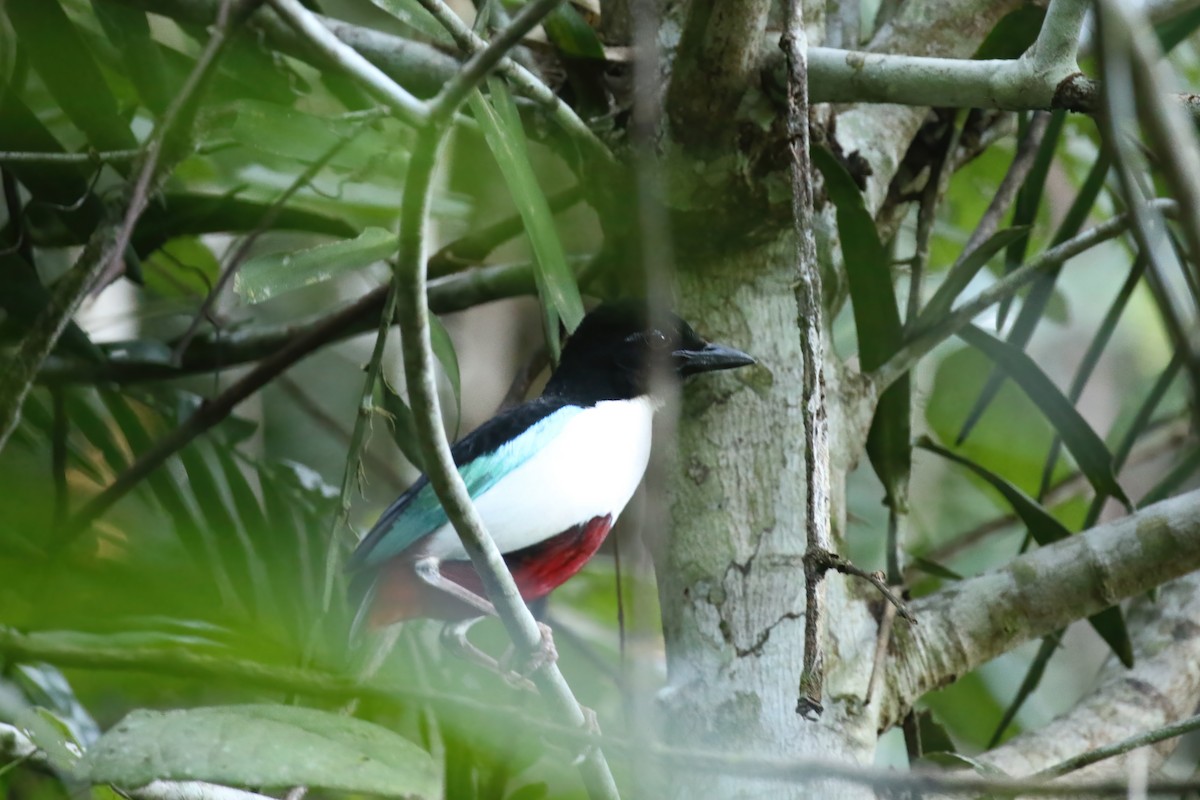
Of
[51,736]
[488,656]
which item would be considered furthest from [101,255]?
[488,656]

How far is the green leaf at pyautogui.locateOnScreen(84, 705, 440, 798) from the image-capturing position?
94cm

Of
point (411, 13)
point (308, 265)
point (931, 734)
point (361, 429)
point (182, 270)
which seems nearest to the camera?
point (308, 265)

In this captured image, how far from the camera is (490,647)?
2447mm

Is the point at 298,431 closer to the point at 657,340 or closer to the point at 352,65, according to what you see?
the point at 657,340

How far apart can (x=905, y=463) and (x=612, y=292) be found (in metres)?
0.53

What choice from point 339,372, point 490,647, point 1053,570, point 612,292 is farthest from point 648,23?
point 339,372

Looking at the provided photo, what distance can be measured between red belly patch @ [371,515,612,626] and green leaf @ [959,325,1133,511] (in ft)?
2.27

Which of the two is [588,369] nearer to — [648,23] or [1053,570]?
[648,23]

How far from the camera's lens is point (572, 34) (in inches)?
71.1

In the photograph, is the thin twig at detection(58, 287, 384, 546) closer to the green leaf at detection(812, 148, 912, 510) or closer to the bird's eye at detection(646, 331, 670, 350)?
the bird's eye at detection(646, 331, 670, 350)

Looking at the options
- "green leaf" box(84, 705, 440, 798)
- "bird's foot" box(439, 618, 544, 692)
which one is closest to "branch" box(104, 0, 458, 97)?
"bird's foot" box(439, 618, 544, 692)

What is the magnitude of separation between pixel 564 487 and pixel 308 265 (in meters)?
Answer: 0.54

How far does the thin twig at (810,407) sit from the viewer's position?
0.94m

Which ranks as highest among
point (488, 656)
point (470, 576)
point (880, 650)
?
point (470, 576)
